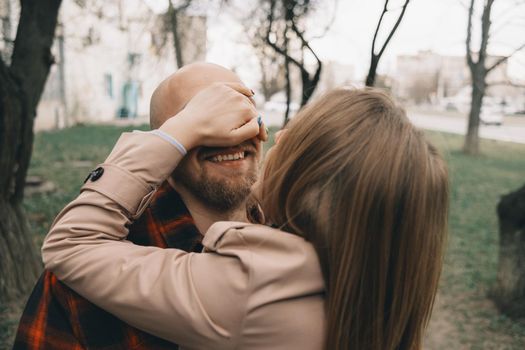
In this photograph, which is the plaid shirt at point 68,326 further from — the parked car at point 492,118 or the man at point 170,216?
the parked car at point 492,118

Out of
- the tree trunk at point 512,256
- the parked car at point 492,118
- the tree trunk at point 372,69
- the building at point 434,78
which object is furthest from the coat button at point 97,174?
the parked car at point 492,118

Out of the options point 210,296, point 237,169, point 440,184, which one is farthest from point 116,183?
point 440,184

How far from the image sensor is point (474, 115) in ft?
59.3

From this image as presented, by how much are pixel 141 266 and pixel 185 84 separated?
0.75m

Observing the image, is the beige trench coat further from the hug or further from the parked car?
the parked car

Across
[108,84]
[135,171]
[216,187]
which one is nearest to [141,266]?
[135,171]

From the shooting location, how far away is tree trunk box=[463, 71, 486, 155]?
16672mm

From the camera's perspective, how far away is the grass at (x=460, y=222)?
5.04m

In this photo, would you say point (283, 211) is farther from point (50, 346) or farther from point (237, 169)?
point (50, 346)

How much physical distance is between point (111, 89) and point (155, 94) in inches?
1155

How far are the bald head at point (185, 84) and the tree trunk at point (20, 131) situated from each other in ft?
9.01

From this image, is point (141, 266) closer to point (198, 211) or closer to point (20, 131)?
point (198, 211)

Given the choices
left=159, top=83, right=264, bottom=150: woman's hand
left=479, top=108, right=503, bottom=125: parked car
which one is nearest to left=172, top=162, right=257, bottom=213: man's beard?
left=159, top=83, right=264, bottom=150: woman's hand

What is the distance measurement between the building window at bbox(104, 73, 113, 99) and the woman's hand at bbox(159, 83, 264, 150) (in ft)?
93.7
